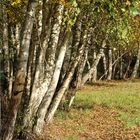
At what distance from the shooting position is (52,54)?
15867mm

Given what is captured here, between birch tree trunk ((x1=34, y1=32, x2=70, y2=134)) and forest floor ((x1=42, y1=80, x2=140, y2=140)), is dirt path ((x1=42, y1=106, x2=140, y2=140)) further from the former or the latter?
birch tree trunk ((x1=34, y1=32, x2=70, y2=134))

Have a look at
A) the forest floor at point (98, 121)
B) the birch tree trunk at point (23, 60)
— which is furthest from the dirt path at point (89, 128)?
the birch tree trunk at point (23, 60)

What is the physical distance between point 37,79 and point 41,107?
1.16 m

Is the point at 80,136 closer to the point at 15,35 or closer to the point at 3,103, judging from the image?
the point at 3,103

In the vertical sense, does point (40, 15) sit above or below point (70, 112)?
above

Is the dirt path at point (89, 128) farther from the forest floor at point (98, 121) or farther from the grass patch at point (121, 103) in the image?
the grass patch at point (121, 103)

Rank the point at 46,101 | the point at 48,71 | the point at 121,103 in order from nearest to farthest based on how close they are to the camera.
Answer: the point at 48,71 < the point at 46,101 < the point at 121,103

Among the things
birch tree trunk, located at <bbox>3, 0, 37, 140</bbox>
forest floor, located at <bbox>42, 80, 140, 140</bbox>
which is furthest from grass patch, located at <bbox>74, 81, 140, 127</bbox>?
birch tree trunk, located at <bbox>3, 0, 37, 140</bbox>

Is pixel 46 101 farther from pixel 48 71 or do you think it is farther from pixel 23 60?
pixel 23 60

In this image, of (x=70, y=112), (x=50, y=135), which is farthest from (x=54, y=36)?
(x=70, y=112)

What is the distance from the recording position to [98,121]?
808 inches

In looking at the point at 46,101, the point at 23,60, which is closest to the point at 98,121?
the point at 46,101

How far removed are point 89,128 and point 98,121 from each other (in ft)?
5.54

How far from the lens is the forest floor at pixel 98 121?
17.3m
